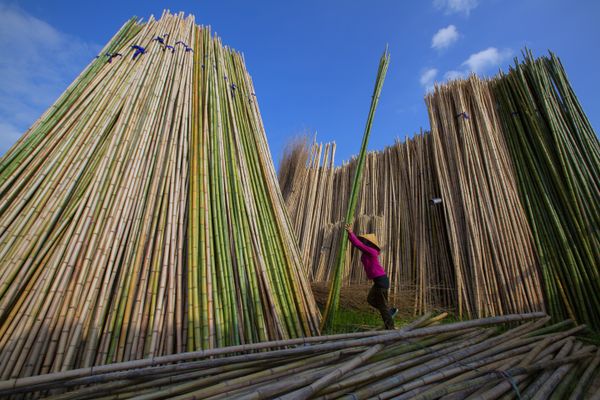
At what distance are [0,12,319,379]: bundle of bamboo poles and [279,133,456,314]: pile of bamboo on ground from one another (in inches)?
107

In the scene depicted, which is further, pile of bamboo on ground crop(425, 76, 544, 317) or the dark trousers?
pile of bamboo on ground crop(425, 76, 544, 317)

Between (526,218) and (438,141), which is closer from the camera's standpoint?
(526,218)

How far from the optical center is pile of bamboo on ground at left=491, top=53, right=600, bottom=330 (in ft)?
11.4

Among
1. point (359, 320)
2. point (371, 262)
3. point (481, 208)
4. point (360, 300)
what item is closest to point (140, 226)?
point (371, 262)

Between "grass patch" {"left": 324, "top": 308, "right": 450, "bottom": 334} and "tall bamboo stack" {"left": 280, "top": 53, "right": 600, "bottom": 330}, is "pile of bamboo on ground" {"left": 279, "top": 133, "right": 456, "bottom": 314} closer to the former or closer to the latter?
"tall bamboo stack" {"left": 280, "top": 53, "right": 600, "bottom": 330}

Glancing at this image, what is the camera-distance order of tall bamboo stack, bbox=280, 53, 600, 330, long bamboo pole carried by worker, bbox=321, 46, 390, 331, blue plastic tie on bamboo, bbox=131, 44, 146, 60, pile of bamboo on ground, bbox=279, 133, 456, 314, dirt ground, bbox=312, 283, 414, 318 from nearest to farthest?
long bamboo pole carried by worker, bbox=321, 46, 390, 331 < blue plastic tie on bamboo, bbox=131, 44, 146, 60 < tall bamboo stack, bbox=280, 53, 600, 330 < dirt ground, bbox=312, 283, 414, 318 < pile of bamboo on ground, bbox=279, 133, 456, 314

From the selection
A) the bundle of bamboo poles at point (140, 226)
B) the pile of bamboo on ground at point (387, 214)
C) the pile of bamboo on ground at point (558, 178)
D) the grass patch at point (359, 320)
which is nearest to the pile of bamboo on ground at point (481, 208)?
the pile of bamboo on ground at point (558, 178)

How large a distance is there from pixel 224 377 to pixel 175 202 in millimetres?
1378

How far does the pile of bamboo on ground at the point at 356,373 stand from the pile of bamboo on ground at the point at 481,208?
1.59m

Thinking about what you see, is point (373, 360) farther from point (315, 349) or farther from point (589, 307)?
point (589, 307)

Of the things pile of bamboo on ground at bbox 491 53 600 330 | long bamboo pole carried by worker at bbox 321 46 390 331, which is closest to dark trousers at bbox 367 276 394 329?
long bamboo pole carried by worker at bbox 321 46 390 331

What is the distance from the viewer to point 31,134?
7.07 ft

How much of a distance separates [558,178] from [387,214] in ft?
8.27

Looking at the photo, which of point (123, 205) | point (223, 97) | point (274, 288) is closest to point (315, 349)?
point (274, 288)
